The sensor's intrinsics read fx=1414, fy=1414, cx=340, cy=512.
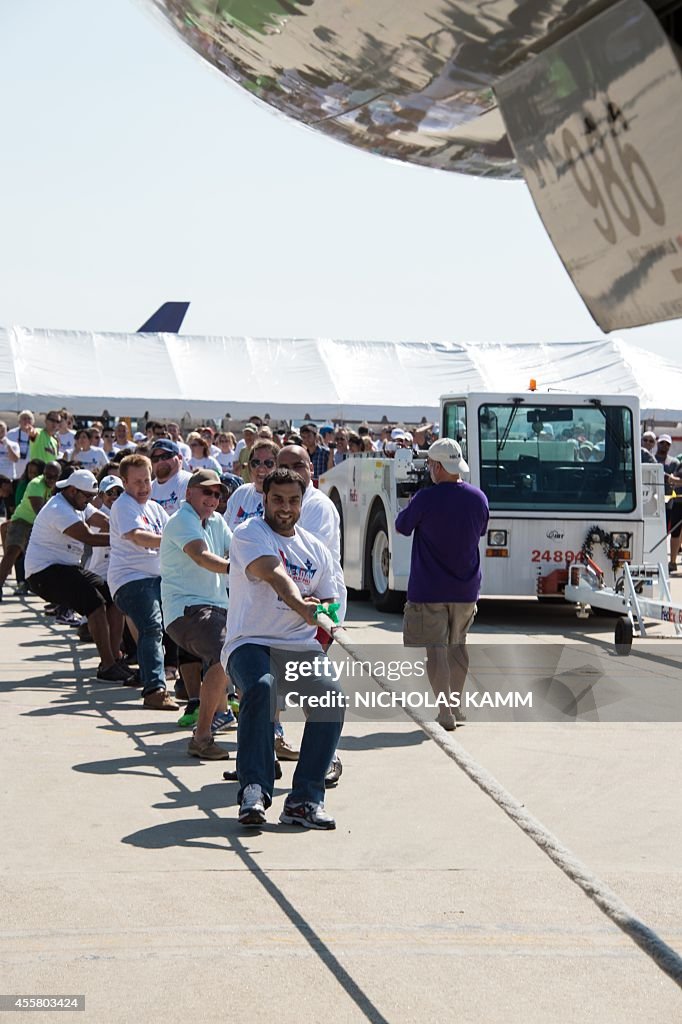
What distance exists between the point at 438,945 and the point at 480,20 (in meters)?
3.08

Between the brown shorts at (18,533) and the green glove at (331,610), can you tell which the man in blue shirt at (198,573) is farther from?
the brown shorts at (18,533)

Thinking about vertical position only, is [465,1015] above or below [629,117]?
below

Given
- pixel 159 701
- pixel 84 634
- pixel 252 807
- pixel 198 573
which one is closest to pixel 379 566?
pixel 84 634

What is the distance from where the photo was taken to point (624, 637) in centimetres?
1152

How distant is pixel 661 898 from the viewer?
499 centimetres

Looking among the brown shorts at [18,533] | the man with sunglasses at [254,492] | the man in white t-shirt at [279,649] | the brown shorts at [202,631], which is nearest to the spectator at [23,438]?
the brown shorts at [18,533]

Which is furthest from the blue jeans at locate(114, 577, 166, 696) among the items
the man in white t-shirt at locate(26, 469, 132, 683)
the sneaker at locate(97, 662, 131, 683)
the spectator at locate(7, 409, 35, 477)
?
the spectator at locate(7, 409, 35, 477)

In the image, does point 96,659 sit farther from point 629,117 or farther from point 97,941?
point 629,117

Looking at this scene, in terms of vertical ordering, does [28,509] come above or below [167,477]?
below

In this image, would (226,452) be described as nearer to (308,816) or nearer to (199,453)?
(199,453)

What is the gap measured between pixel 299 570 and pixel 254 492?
214 cm

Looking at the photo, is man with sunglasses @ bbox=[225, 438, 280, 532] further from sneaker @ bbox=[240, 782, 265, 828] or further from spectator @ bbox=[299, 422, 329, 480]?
spectator @ bbox=[299, 422, 329, 480]

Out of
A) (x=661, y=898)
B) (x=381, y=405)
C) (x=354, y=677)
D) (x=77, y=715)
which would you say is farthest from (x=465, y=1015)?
(x=381, y=405)

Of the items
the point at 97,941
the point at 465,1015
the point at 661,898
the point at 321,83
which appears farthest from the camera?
the point at 661,898
